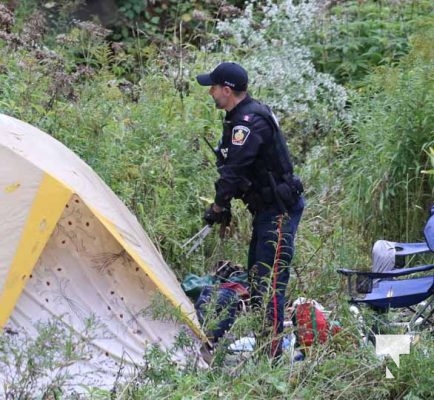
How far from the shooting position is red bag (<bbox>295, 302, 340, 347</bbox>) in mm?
5715

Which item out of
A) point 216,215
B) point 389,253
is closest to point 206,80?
point 216,215

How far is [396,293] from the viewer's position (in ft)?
19.3

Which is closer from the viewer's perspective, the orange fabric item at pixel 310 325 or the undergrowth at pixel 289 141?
the undergrowth at pixel 289 141

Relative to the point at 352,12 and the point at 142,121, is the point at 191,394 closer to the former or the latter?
the point at 142,121

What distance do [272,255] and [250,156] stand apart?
0.59 meters

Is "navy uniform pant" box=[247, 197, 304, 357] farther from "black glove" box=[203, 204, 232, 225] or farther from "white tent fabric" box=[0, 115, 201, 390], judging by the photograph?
"white tent fabric" box=[0, 115, 201, 390]

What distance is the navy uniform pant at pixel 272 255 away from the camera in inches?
225

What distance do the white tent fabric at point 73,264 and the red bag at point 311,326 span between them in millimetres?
621

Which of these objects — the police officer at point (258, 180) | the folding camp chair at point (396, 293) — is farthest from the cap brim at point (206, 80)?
the folding camp chair at point (396, 293)

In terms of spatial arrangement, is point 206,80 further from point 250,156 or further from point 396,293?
point 396,293

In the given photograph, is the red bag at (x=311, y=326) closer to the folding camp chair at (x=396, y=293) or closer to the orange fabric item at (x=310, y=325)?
the orange fabric item at (x=310, y=325)

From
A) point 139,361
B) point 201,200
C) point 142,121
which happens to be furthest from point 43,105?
point 139,361

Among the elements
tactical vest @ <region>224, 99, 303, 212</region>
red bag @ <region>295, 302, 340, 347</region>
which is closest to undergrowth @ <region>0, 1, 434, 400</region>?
red bag @ <region>295, 302, 340, 347</region>

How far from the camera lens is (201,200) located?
295 inches
